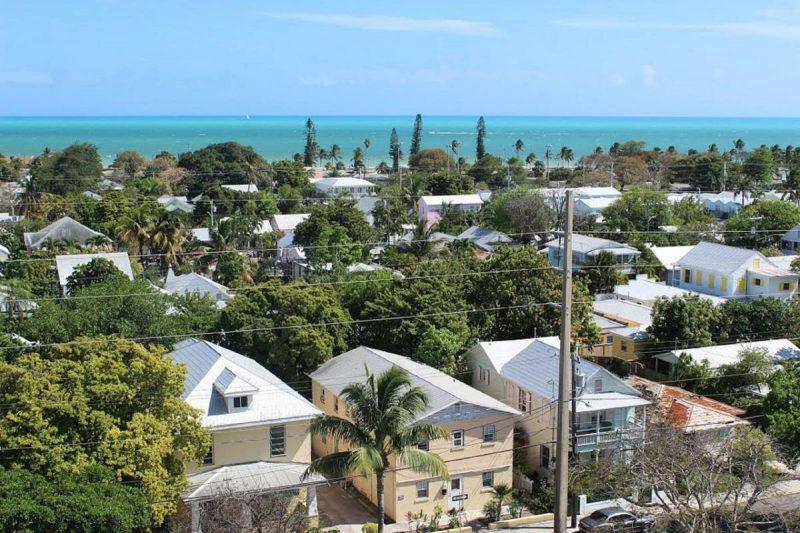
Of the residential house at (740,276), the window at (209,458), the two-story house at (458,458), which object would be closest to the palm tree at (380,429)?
the two-story house at (458,458)

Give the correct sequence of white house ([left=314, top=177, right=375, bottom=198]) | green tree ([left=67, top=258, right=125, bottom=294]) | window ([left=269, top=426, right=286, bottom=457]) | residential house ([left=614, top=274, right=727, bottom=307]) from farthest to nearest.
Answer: white house ([left=314, top=177, right=375, bottom=198]), residential house ([left=614, top=274, right=727, bottom=307]), green tree ([left=67, top=258, right=125, bottom=294]), window ([left=269, top=426, right=286, bottom=457])

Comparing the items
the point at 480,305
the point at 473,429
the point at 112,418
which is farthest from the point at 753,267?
the point at 112,418

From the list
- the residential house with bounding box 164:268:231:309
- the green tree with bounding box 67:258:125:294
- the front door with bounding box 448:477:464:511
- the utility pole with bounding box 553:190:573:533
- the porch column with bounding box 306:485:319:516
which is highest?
the utility pole with bounding box 553:190:573:533

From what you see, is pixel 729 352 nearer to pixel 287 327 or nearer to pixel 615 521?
pixel 615 521

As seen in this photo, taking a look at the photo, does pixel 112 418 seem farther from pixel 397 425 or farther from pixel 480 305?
pixel 480 305

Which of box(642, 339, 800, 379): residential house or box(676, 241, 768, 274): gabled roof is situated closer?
box(642, 339, 800, 379): residential house

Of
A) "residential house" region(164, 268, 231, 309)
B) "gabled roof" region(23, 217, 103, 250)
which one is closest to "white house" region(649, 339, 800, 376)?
"residential house" region(164, 268, 231, 309)

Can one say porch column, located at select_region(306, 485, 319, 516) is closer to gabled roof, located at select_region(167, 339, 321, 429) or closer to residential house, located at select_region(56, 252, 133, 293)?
gabled roof, located at select_region(167, 339, 321, 429)
